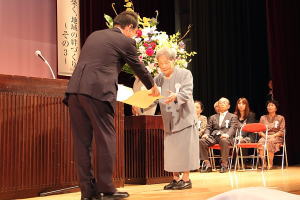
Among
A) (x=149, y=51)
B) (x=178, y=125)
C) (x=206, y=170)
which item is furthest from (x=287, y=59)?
(x=178, y=125)

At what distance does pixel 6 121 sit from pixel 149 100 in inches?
44.5

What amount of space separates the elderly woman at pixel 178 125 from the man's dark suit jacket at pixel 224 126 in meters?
3.13

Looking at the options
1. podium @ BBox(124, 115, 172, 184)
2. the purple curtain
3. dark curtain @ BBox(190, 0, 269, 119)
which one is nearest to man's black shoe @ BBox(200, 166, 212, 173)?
dark curtain @ BBox(190, 0, 269, 119)

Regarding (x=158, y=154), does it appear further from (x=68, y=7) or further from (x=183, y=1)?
(x=183, y=1)

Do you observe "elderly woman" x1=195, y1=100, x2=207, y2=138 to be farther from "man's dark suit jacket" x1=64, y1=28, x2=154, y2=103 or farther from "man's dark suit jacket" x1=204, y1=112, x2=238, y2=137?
"man's dark suit jacket" x1=64, y1=28, x2=154, y2=103

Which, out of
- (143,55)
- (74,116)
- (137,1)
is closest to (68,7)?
(137,1)

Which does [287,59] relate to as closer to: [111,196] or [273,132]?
[273,132]

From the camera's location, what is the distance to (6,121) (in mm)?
3678

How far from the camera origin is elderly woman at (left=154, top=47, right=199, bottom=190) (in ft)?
13.3

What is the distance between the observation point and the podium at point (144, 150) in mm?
4789

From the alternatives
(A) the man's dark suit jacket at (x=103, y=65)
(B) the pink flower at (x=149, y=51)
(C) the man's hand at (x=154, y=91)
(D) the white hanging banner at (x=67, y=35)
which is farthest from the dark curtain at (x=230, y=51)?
(A) the man's dark suit jacket at (x=103, y=65)

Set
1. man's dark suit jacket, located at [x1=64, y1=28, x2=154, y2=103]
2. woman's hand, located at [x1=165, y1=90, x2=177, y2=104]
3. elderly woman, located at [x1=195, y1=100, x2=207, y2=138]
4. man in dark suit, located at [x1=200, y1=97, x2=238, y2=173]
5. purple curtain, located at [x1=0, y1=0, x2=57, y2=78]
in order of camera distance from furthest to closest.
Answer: elderly woman, located at [x1=195, y1=100, x2=207, y2=138], man in dark suit, located at [x1=200, y1=97, x2=238, y2=173], purple curtain, located at [x1=0, y1=0, x2=57, y2=78], woman's hand, located at [x1=165, y1=90, x2=177, y2=104], man's dark suit jacket, located at [x1=64, y1=28, x2=154, y2=103]

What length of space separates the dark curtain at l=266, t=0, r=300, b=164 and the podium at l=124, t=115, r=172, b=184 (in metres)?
3.92

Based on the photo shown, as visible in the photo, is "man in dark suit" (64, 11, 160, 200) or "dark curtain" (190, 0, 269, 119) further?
"dark curtain" (190, 0, 269, 119)
